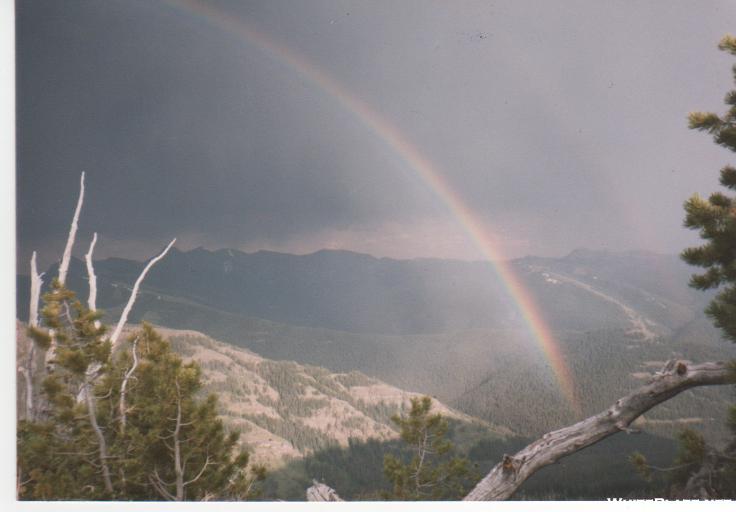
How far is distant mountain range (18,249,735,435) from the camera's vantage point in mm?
5613

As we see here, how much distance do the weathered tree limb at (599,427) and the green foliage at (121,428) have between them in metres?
1.56

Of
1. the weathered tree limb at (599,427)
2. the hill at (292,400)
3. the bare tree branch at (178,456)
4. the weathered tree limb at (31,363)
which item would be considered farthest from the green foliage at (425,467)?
the weathered tree limb at (31,363)

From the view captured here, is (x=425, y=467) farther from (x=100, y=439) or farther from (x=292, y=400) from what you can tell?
(x=292, y=400)

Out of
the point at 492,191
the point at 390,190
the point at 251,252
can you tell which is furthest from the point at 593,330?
the point at 251,252

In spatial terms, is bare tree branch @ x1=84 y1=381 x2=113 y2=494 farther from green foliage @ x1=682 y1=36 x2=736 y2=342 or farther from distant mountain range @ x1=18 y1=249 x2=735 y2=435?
green foliage @ x1=682 y1=36 x2=736 y2=342

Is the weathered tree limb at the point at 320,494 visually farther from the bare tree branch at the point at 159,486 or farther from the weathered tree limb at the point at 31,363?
the weathered tree limb at the point at 31,363

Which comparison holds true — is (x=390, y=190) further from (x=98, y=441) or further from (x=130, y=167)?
(x=98, y=441)

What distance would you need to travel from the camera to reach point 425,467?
4.29m

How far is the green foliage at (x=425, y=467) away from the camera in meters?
4.20

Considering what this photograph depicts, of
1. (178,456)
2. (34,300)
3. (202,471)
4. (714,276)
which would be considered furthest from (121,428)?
(714,276)

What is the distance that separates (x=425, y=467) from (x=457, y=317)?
187 centimetres

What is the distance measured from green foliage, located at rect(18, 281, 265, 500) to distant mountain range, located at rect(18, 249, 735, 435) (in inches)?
69.0

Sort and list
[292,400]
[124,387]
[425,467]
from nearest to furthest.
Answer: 1. [124,387]
2. [425,467]
3. [292,400]

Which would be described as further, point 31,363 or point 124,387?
point 31,363
